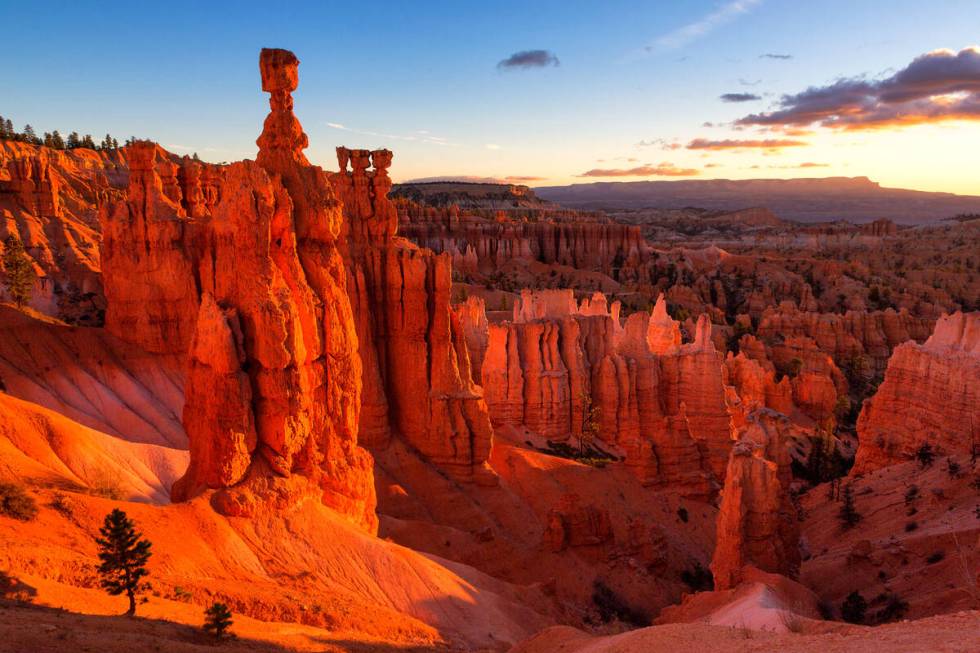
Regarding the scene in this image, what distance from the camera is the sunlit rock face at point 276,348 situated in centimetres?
1377

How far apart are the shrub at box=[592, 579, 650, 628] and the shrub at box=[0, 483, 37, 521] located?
1416cm

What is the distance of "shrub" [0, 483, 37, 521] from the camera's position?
1103cm

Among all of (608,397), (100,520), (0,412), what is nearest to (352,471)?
(100,520)

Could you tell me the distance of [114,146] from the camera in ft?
379

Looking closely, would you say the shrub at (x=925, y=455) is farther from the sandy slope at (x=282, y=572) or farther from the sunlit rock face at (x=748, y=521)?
the sandy slope at (x=282, y=572)

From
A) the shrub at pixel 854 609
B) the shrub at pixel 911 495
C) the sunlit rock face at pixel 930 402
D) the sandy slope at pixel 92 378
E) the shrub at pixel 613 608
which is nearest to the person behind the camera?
the shrub at pixel 854 609

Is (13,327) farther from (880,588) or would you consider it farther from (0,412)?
(880,588)

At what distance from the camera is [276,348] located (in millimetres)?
13938

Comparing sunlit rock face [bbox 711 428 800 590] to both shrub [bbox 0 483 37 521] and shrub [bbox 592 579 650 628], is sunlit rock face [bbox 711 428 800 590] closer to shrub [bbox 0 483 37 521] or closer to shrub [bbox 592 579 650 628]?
shrub [bbox 592 579 650 628]

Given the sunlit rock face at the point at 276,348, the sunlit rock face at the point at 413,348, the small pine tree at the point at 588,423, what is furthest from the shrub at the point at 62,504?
the small pine tree at the point at 588,423

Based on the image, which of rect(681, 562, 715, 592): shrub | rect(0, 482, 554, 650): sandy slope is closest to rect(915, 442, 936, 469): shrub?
rect(681, 562, 715, 592): shrub

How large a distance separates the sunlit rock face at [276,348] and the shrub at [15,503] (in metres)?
3.15

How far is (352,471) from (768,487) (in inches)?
493

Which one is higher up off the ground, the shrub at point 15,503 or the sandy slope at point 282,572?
the shrub at point 15,503
